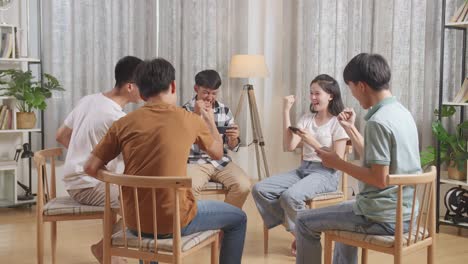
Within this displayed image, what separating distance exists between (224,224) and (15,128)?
10.2 ft

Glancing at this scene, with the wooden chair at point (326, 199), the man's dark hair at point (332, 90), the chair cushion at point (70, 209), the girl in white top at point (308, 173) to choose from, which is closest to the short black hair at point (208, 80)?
the girl in white top at point (308, 173)

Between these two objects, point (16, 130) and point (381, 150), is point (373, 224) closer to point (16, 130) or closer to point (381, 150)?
point (381, 150)

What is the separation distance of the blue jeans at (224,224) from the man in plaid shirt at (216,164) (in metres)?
1.12

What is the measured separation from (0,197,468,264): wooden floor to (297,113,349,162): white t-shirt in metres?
0.63

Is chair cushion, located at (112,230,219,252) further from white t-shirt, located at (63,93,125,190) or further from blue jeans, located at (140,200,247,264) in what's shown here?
white t-shirt, located at (63,93,125,190)

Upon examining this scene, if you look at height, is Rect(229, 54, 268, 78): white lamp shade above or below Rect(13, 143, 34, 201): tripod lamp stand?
above

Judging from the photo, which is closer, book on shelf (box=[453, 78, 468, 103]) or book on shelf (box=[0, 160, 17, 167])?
book on shelf (box=[453, 78, 468, 103])

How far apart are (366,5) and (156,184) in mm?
3485

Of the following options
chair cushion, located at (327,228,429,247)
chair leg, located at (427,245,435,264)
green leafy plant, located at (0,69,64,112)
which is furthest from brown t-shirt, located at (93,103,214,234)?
green leafy plant, located at (0,69,64,112)

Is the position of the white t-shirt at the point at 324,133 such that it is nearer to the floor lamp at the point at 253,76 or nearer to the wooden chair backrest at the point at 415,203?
the wooden chair backrest at the point at 415,203

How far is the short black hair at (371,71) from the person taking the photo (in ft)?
8.61

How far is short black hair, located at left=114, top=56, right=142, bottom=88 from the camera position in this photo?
3.14m

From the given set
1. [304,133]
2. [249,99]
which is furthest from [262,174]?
[304,133]

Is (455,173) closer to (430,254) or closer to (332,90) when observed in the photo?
(332,90)
